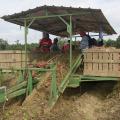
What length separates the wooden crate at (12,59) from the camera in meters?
13.8

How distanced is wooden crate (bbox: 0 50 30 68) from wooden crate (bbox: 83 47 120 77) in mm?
2750

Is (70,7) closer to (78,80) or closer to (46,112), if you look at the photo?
(78,80)

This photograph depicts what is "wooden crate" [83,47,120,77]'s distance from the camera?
1209 cm

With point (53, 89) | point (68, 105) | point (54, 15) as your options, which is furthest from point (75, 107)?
point (54, 15)

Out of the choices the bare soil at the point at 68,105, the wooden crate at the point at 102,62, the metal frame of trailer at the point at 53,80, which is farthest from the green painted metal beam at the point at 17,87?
the wooden crate at the point at 102,62

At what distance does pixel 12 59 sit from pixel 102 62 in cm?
366

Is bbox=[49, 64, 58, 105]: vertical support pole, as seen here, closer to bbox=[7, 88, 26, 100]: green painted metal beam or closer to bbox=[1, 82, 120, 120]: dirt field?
bbox=[1, 82, 120, 120]: dirt field

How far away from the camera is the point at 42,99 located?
1138cm

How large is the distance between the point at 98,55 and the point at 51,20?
11.6 ft

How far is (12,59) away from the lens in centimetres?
1388

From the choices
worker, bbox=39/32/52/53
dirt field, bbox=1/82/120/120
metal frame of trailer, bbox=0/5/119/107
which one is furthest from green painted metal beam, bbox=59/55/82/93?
worker, bbox=39/32/52/53

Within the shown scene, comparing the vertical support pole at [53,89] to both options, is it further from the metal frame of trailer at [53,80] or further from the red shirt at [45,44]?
the red shirt at [45,44]

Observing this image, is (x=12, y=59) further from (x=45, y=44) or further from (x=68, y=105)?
(x=68, y=105)

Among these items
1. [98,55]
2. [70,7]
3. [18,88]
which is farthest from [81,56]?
[18,88]
